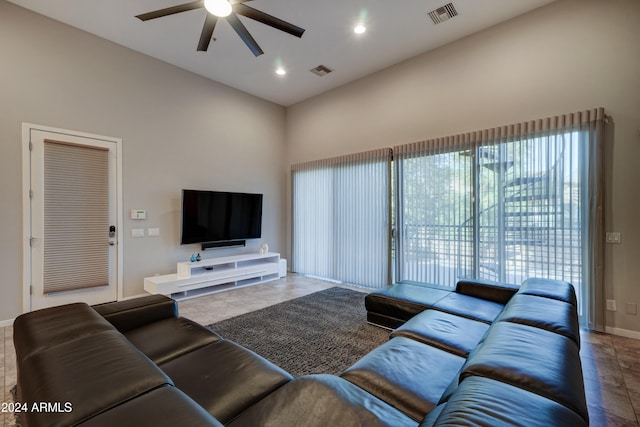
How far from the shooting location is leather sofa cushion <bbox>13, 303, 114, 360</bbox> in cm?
122

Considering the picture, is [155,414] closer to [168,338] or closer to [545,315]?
[168,338]

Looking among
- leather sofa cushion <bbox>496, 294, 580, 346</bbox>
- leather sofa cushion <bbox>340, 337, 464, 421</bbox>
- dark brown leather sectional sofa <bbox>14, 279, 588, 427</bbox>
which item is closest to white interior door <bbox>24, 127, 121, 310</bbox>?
dark brown leather sectional sofa <bbox>14, 279, 588, 427</bbox>

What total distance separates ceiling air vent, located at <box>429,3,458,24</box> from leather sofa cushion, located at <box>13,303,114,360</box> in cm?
440

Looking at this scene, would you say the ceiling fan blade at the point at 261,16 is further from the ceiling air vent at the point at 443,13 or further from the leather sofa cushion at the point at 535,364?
the leather sofa cushion at the point at 535,364

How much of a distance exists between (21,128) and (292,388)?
4462mm

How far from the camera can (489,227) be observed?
3.62 m

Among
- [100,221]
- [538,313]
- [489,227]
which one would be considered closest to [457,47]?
[489,227]

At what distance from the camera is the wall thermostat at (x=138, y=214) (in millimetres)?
4195

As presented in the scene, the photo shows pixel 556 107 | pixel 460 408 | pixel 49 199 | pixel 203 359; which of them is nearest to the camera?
pixel 460 408

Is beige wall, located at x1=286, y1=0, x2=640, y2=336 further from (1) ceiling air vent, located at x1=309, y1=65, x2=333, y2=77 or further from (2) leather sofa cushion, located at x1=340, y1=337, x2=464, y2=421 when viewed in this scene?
(2) leather sofa cushion, located at x1=340, y1=337, x2=464, y2=421

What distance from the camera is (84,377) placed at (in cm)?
95

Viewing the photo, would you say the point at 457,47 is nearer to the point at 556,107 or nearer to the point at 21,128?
the point at 556,107

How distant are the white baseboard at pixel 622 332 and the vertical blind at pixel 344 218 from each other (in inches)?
99.7

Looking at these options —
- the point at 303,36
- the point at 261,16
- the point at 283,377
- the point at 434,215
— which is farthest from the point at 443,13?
the point at 283,377
